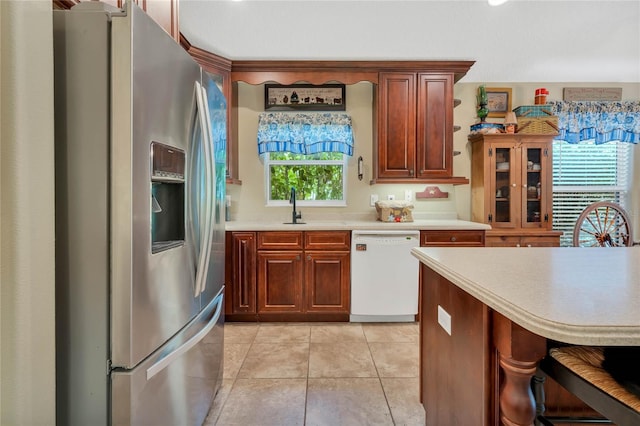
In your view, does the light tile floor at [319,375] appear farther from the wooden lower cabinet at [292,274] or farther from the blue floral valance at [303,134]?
the blue floral valance at [303,134]

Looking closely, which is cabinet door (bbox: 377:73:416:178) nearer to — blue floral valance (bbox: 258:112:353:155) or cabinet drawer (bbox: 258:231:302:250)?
blue floral valance (bbox: 258:112:353:155)

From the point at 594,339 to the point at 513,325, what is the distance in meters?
0.20

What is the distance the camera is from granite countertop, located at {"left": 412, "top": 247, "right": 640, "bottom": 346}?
612 millimetres

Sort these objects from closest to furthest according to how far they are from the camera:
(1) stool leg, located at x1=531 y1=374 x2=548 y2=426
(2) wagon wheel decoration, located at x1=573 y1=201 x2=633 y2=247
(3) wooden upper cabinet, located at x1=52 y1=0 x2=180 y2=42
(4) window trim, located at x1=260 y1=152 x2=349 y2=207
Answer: (1) stool leg, located at x1=531 y1=374 x2=548 y2=426
(3) wooden upper cabinet, located at x1=52 y1=0 x2=180 y2=42
(2) wagon wheel decoration, located at x1=573 y1=201 x2=633 y2=247
(4) window trim, located at x1=260 y1=152 x2=349 y2=207

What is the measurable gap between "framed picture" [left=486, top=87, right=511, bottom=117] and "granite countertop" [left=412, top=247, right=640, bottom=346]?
255cm

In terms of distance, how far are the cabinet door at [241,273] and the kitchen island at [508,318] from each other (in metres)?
1.77

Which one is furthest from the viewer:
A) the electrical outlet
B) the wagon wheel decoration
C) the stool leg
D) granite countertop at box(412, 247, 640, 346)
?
the wagon wheel decoration

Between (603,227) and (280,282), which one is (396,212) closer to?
(280,282)

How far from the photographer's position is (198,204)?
1288mm

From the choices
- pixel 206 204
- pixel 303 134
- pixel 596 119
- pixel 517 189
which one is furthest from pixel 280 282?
pixel 596 119

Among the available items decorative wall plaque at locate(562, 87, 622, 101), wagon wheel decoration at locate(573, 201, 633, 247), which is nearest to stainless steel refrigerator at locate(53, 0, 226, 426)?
wagon wheel decoration at locate(573, 201, 633, 247)

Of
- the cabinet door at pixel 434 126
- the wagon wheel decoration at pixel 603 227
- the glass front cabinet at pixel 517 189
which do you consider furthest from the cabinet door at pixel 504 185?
the wagon wheel decoration at pixel 603 227

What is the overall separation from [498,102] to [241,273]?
333cm

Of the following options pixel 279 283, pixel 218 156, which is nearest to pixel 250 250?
pixel 279 283
